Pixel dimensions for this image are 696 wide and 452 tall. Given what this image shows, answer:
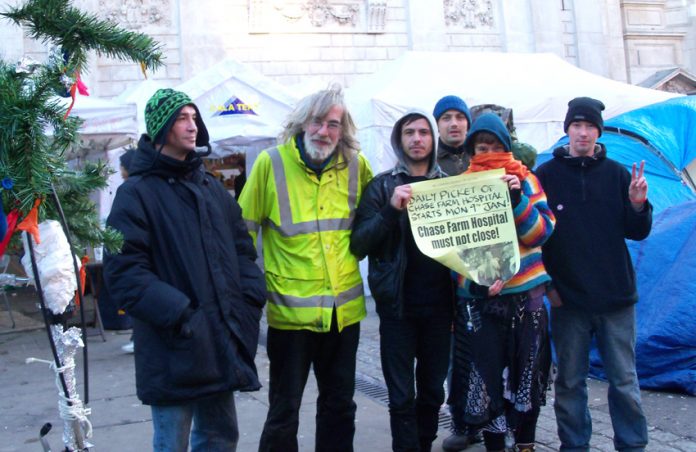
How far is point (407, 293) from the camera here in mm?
3967

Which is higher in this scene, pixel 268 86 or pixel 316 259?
pixel 268 86

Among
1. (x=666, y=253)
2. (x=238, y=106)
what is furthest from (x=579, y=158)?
(x=238, y=106)

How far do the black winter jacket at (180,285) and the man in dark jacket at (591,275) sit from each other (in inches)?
67.4

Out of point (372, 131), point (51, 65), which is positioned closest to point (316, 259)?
point (51, 65)

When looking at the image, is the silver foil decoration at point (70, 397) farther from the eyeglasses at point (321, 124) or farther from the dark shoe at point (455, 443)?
the dark shoe at point (455, 443)

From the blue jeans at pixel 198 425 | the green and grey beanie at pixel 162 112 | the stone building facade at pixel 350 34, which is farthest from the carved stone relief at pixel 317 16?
the blue jeans at pixel 198 425

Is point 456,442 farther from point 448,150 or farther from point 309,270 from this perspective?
point 448,150

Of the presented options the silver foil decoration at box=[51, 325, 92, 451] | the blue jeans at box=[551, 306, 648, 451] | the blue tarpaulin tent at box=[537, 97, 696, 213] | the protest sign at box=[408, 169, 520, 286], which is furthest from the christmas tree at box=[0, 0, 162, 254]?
the blue tarpaulin tent at box=[537, 97, 696, 213]

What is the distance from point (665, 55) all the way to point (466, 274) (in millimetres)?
17716

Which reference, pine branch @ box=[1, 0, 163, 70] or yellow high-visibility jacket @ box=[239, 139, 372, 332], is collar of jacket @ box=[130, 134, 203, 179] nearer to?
pine branch @ box=[1, 0, 163, 70]

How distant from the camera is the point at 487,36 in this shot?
1692 cm

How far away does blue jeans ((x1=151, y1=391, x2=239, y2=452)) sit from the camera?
306cm

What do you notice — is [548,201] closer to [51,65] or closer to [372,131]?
[51,65]

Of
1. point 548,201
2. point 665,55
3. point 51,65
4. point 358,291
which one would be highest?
point 665,55
